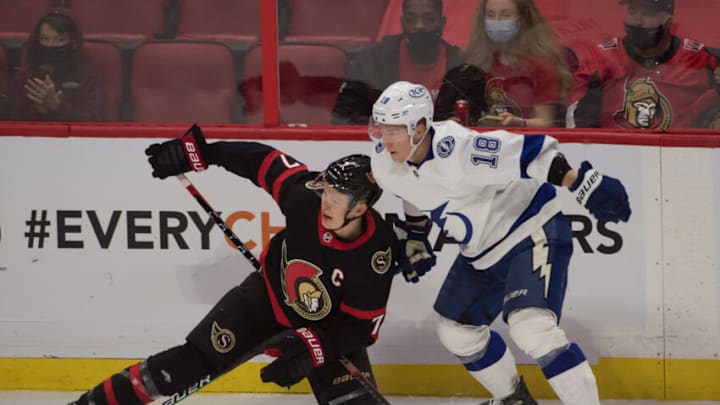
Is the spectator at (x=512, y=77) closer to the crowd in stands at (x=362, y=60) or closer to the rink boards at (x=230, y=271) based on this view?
the crowd in stands at (x=362, y=60)

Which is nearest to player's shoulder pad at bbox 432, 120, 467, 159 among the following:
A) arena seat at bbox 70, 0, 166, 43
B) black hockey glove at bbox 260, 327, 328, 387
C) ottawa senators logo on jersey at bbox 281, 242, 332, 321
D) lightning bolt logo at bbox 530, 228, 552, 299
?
lightning bolt logo at bbox 530, 228, 552, 299

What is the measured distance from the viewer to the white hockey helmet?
3346 millimetres

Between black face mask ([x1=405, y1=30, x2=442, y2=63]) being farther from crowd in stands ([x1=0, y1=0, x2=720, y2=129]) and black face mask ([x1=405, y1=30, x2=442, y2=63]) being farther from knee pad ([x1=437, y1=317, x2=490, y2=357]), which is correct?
knee pad ([x1=437, y1=317, x2=490, y2=357])

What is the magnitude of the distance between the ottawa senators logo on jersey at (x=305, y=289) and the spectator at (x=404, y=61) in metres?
0.85

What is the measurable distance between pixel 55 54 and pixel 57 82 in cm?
10

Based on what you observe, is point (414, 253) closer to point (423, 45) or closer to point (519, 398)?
point (519, 398)

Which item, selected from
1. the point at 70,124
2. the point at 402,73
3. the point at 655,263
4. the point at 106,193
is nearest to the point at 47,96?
the point at 70,124

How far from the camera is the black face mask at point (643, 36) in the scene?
4164mm

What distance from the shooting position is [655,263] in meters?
4.12

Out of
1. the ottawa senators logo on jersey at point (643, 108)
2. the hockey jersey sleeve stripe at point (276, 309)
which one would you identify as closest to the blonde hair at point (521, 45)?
the ottawa senators logo on jersey at point (643, 108)

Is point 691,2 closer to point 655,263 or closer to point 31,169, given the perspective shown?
point 655,263

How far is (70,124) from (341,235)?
129 centimetres

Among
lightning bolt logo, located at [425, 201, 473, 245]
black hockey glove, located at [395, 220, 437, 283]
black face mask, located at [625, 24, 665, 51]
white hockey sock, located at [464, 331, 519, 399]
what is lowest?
white hockey sock, located at [464, 331, 519, 399]

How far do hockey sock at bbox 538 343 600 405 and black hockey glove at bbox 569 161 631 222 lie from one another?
0.43 metres
